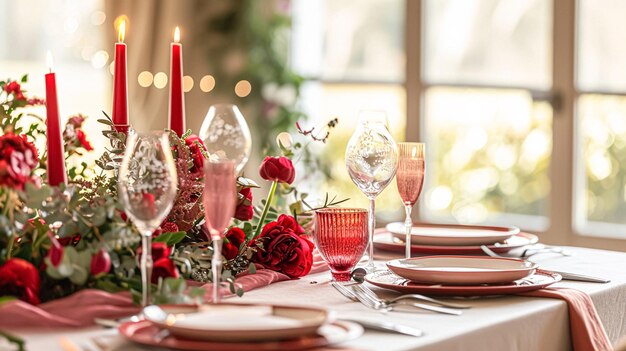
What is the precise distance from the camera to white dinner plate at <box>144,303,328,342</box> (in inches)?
43.9

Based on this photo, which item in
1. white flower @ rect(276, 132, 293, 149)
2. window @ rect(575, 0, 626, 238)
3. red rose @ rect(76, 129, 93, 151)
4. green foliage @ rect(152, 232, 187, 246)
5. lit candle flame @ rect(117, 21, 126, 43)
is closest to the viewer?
green foliage @ rect(152, 232, 187, 246)

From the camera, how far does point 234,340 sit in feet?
3.69

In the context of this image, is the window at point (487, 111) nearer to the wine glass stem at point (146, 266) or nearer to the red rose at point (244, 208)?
the red rose at point (244, 208)

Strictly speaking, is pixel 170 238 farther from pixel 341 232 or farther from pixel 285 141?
pixel 285 141

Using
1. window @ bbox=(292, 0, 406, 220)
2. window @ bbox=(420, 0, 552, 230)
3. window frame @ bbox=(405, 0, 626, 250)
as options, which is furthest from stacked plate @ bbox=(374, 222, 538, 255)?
window @ bbox=(292, 0, 406, 220)

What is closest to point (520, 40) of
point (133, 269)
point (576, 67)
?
point (576, 67)

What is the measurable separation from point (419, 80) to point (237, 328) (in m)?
3.24

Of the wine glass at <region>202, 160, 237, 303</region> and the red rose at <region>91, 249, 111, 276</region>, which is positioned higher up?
the wine glass at <region>202, 160, 237, 303</region>

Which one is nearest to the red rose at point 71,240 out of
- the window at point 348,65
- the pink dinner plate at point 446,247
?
the pink dinner plate at point 446,247

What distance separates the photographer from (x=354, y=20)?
4508 millimetres

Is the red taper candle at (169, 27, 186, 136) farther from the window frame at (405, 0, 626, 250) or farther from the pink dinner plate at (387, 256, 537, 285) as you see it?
the window frame at (405, 0, 626, 250)

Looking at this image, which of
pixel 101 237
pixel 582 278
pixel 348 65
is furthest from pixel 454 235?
pixel 348 65

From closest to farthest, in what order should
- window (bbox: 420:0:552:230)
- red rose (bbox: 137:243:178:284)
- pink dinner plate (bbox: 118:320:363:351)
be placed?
pink dinner plate (bbox: 118:320:363:351) < red rose (bbox: 137:243:178:284) < window (bbox: 420:0:552:230)

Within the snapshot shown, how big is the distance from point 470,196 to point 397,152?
2607mm
